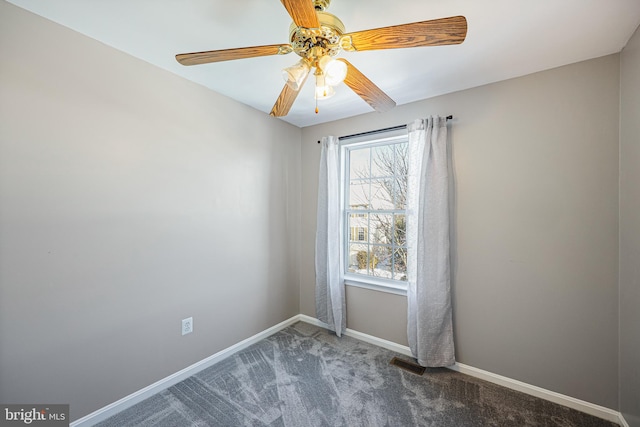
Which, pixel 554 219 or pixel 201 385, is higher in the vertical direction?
pixel 554 219

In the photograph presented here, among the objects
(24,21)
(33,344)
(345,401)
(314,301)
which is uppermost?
(24,21)

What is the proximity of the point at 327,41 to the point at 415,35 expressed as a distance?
365 mm

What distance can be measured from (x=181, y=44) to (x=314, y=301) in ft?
8.86

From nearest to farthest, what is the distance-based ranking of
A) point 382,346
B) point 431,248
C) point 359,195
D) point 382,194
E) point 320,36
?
point 320,36, point 431,248, point 382,346, point 382,194, point 359,195

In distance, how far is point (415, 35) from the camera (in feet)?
3.35

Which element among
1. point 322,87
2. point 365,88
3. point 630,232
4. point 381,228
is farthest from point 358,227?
point 630,232

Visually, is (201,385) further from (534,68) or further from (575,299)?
(534,68)

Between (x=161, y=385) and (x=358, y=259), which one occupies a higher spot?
(x=358, y=259)

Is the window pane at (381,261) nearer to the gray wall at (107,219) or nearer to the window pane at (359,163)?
the window pane at (359,163)

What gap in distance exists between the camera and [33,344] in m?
1.44

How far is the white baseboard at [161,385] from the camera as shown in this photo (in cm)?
162

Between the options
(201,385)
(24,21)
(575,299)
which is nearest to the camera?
(24,21)

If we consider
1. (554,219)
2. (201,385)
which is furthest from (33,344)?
(554,219)
